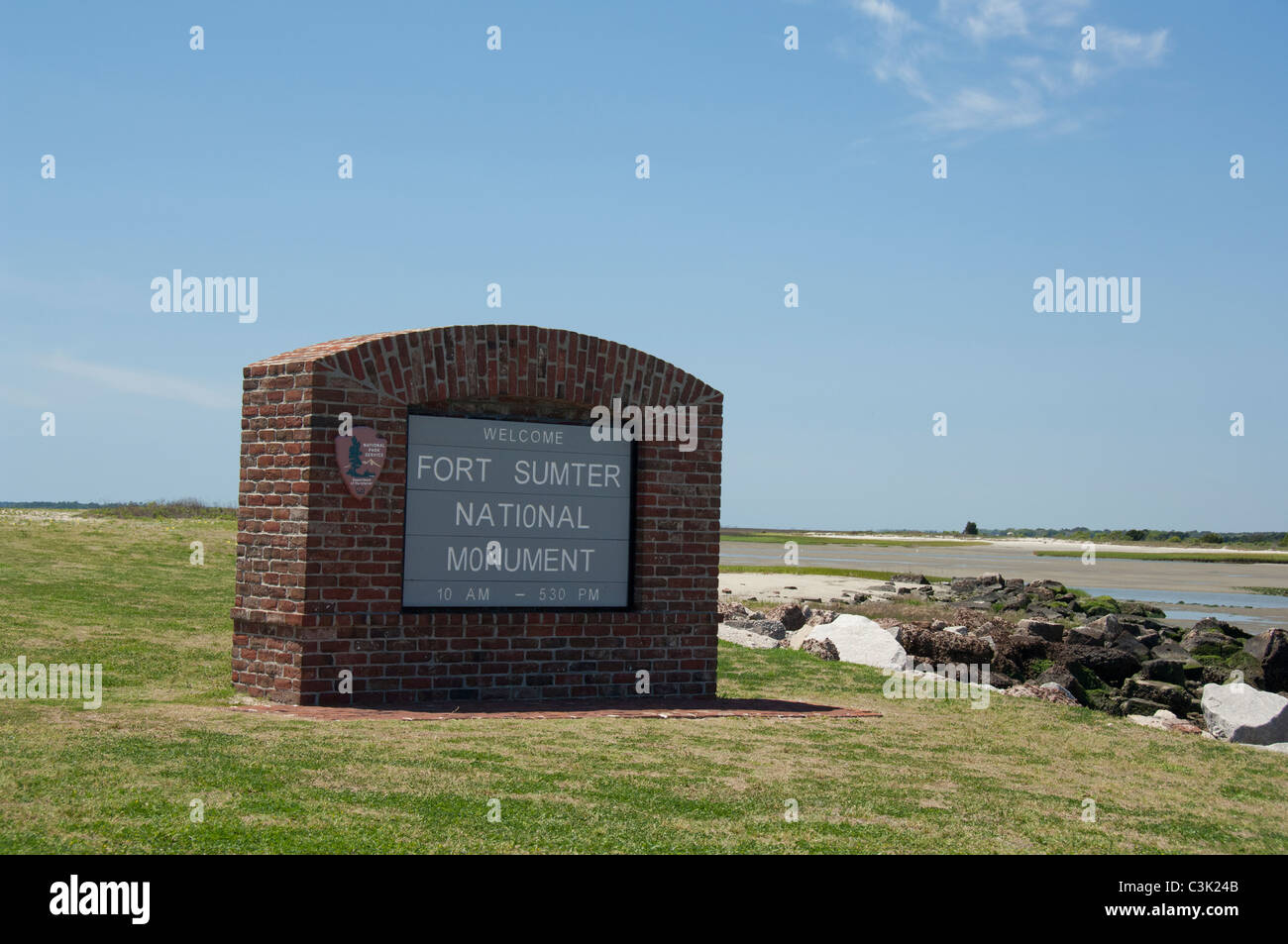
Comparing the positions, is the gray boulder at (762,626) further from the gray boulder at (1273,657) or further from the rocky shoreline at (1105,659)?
the gray boulder at (1273,657)

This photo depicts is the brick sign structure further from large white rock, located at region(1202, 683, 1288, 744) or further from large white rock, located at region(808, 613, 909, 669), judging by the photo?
large white rock, located at region(1202, 683, 1288, 744)

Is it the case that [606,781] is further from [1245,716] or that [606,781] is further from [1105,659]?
[1105,659]

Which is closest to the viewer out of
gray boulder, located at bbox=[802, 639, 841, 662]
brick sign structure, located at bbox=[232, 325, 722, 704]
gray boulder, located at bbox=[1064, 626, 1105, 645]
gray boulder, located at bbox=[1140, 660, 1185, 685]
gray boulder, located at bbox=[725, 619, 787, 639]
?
brick sign structure, located at bbox=[232, 325, 722, 704]

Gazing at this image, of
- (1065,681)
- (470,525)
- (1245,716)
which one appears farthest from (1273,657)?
(470,525)

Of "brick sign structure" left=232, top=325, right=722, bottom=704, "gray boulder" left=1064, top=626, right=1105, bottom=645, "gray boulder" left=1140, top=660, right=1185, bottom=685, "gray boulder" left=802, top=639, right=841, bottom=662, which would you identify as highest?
"brick sign structure" left=232, top=325, right=722, bottom=704

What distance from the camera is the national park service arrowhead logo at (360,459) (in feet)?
33.7

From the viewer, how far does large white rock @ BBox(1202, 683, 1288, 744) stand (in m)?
13.1

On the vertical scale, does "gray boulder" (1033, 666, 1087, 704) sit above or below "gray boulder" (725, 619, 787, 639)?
below

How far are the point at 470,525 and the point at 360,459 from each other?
4.11ft

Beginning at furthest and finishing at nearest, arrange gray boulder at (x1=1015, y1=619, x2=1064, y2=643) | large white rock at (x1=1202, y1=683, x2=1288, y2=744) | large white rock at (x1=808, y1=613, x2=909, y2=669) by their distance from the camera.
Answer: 1. gray boulder at (x1=1015, y1=619, x2=1064, y2=643)
2. large white rock at (x1=808, y1=613, x2=909, y2=669)
3. large white rock at (x1=1202, y1=683, x2=1288, y2=744)

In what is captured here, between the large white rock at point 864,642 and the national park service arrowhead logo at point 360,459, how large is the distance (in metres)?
8.17

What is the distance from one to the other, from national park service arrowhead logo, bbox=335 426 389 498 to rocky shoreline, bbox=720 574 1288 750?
8.31 meters

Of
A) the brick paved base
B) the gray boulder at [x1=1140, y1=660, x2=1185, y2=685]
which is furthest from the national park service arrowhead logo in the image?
the gray boulder at [x1=1140, y1=660, x2=1185, y2=685]
